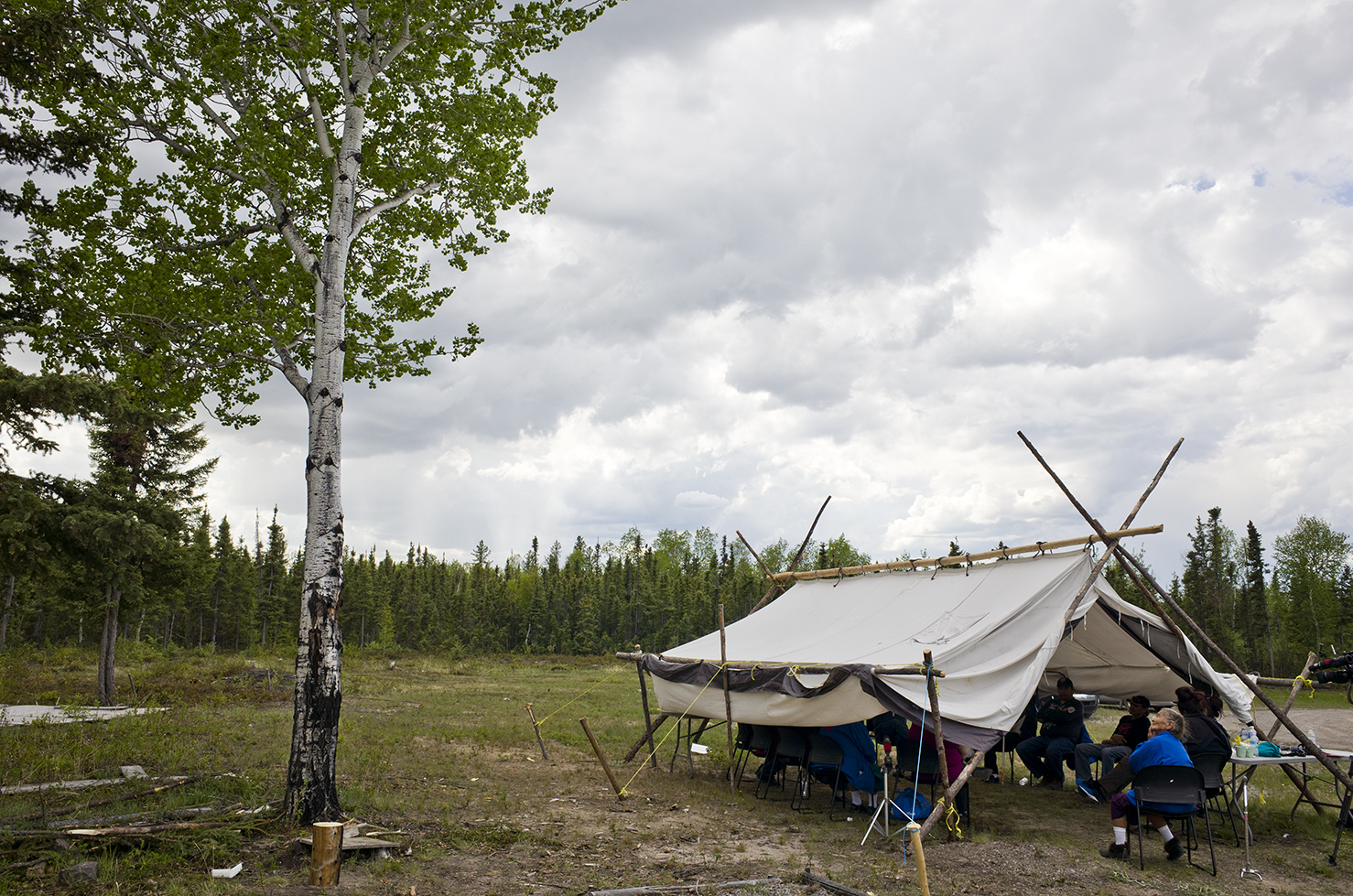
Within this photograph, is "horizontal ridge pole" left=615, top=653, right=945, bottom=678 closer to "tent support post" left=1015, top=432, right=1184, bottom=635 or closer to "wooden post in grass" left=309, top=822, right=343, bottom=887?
"tent support post" left=1015, top=432, right=1184, bottom=635

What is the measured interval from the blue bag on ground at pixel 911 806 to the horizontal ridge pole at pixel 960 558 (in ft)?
9.25

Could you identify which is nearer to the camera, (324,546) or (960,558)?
(324,546)

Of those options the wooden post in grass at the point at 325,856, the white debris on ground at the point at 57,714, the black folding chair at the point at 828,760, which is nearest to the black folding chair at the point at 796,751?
the black folding chair at the point at 828,760

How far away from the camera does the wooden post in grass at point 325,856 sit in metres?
5.31

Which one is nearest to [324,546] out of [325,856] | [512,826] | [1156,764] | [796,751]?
[325,856]

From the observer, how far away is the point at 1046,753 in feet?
30.9

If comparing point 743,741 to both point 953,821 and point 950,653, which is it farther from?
point 950,653

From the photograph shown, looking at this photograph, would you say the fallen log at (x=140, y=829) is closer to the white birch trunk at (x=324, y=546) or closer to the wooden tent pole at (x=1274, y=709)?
the white birch trunk at (x=324, y=546)

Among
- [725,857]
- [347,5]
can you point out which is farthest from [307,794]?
[347,5]

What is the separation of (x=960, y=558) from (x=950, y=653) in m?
2.39

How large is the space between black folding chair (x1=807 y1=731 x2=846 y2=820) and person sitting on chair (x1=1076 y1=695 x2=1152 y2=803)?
108 inches

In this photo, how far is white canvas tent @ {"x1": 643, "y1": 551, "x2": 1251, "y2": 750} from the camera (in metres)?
7.32

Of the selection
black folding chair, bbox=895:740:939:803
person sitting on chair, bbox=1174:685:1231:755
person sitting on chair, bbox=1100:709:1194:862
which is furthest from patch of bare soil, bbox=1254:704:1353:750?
black folding chair, bbox=895:740:939:803

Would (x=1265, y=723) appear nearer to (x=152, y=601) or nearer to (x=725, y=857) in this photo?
(x=725, y=857)
